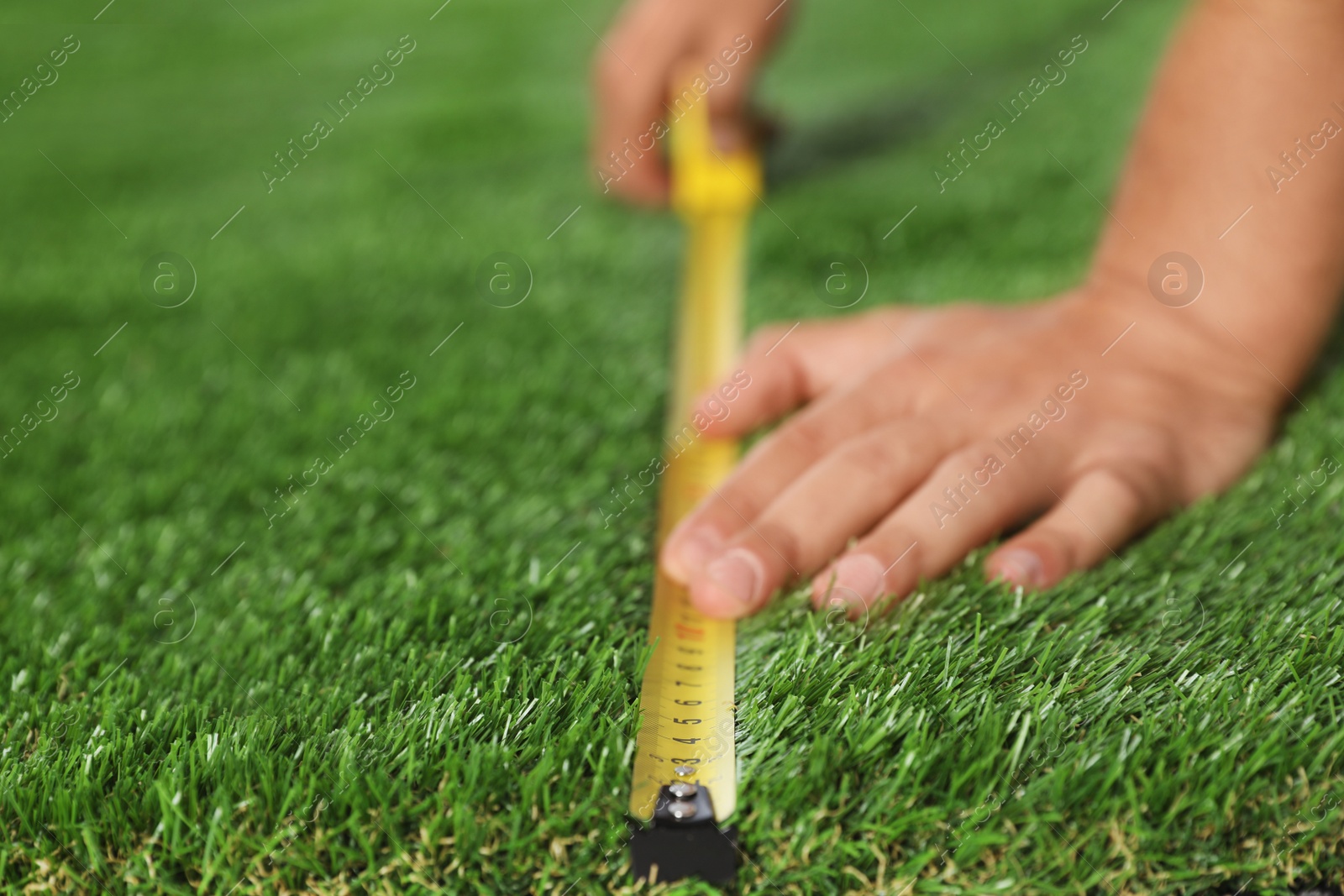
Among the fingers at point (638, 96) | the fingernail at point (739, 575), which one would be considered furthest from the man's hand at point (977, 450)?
the fingers at point (638, 96)

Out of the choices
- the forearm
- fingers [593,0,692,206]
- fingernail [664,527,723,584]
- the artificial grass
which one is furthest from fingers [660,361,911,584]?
fingers [593,0,692,206]

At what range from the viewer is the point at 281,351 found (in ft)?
7.93

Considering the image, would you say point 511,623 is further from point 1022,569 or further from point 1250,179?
point 1250,179

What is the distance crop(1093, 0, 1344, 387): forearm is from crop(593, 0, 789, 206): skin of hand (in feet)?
5.04

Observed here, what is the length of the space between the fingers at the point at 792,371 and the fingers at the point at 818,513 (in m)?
A: 0.36

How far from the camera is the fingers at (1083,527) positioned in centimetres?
135

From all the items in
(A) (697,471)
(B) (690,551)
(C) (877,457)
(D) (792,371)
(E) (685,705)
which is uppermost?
(D) (792,371)

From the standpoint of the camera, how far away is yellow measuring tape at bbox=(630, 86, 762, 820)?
111 cm

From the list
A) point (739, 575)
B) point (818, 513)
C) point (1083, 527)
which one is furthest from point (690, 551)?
point (1083, 527)

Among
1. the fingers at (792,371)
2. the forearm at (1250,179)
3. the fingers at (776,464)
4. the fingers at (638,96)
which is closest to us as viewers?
the fingers at (776,464)

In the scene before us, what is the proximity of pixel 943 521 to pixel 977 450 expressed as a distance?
18cm

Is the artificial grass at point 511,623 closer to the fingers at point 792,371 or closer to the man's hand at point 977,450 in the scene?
the man's hand at point 977,450

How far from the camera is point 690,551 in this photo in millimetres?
1404

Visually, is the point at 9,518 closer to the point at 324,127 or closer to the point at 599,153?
the point at 599,153
